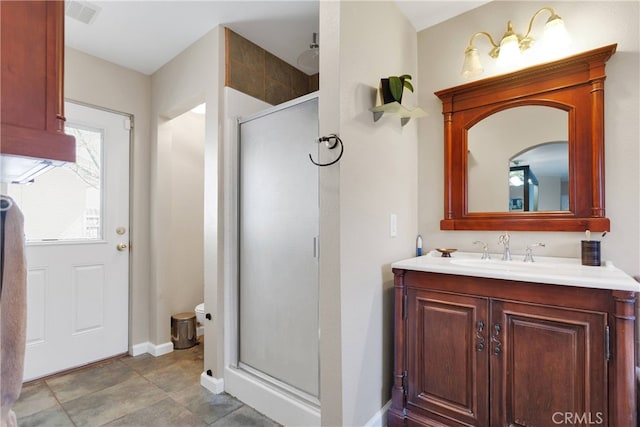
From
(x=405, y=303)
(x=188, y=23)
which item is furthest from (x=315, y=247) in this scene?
(x=188, y=23)

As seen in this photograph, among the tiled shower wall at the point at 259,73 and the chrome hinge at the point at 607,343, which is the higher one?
the tiled shower wall at the point at 259,73

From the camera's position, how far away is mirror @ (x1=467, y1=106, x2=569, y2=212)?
5.67ft

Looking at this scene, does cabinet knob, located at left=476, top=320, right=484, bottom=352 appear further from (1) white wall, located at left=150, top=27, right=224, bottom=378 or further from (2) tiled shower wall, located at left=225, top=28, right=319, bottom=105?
(2) tiled shower wall, located at left=225, top=28, right=319, bottom=105

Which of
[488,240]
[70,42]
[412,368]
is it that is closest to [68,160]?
[412,368]

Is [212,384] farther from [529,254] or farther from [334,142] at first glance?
[529,254]

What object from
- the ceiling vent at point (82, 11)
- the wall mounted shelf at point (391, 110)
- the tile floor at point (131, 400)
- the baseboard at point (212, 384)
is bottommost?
the tile floor at point (131, 400)

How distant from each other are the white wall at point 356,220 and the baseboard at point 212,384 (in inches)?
38.0

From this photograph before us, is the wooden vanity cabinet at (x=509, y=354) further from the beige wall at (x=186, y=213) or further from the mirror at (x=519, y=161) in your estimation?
the beige wall at (x=186, y=213)

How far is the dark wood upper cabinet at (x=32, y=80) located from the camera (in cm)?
53

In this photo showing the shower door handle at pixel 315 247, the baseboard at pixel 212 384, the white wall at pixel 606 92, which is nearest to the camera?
the white wall at pixel 606 92

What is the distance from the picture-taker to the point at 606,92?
1599 mm

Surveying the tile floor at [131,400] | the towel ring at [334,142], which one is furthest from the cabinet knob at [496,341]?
the tile floor at [131,400]

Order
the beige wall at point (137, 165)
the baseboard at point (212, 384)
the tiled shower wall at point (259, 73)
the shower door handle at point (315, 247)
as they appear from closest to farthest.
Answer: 1. the shower door handle at point (315, 247)
2. the baseboard at point (212, 384)
3. the tiled shower wall at point (259, 73)
4. the beige wall at point (137, 165)

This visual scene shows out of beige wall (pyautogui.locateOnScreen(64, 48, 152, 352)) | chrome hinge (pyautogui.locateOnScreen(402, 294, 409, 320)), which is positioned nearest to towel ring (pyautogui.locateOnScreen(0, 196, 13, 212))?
chrome hinge (pyautogui.locateOnScreen(402, 294, 409, 320))
